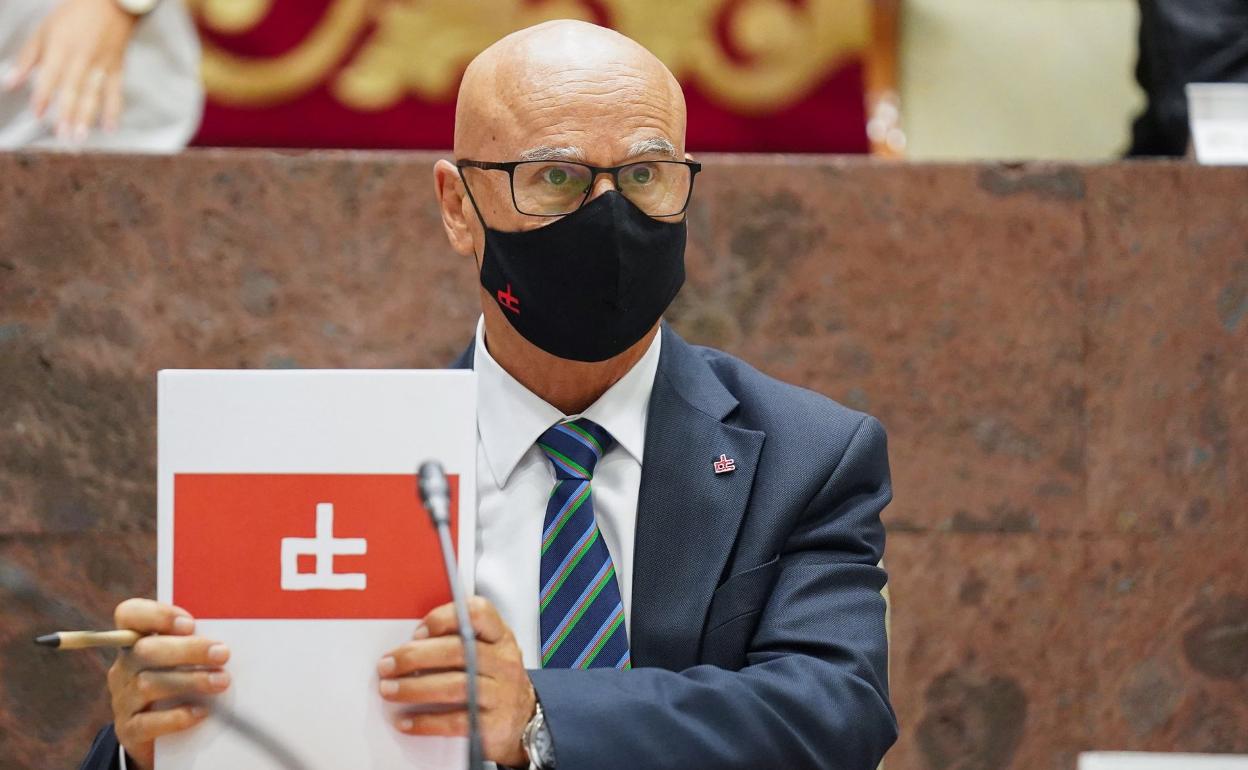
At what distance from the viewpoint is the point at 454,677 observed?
63.0 inches

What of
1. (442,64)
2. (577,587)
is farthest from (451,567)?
(442,64)

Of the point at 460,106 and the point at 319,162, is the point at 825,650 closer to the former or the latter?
the point at 460,106

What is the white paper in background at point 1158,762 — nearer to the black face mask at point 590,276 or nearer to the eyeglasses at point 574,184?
the black face mask at point 590,276

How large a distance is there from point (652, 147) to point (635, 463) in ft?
1.50

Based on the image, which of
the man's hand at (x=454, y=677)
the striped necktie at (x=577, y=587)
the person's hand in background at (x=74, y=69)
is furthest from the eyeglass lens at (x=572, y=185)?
the person's hand in background at (x=74, y=69)

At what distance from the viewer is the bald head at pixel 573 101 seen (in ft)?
6.51

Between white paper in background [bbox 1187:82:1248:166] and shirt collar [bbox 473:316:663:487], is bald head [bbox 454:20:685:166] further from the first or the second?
white paper in background [bbox 1187:82:1248:166]

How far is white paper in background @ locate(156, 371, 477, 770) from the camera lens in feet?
5.37

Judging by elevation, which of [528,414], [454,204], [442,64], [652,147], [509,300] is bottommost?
[528,414]

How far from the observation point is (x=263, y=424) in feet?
5.45

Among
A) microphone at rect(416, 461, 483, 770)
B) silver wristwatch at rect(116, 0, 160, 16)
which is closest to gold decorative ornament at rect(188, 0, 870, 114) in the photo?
silver wristwatch at rect(116, 0, 160, 16)

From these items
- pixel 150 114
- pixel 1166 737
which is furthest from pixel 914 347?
pixel 150 114

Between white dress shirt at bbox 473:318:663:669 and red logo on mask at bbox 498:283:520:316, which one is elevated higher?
red logo on mask at bbox 498:283:520:316

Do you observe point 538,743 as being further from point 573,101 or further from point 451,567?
point 573,101
